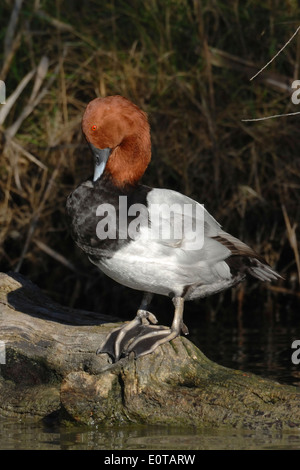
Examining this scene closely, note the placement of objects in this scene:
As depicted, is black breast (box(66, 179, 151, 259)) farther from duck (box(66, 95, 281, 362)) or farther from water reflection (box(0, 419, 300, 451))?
water reflection (box(0, 419, 300, 451))

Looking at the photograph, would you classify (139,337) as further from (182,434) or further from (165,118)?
(165,118)

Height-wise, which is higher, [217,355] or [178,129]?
[178,129]

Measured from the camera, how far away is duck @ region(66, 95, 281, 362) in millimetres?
3379

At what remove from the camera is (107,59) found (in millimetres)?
5750

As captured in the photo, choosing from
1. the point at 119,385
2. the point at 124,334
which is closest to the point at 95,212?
the point at 124,334

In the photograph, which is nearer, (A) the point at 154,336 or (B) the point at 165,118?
(A) the point at 154,336

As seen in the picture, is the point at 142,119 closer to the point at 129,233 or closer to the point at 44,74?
the point at 129,233

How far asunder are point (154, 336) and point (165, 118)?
2.49 m

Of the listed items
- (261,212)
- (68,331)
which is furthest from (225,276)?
(261,212)

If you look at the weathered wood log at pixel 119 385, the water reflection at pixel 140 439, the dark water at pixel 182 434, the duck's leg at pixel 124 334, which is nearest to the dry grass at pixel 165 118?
the dark water at pixel 182 434

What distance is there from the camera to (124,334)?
3.48m

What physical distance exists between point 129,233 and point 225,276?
0.59 meters

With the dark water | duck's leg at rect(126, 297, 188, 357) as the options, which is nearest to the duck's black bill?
duck's leg at rect(126, 297, 188, 357)
